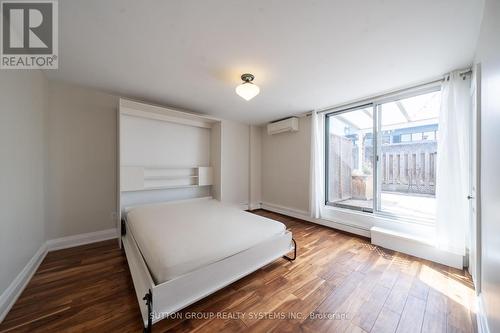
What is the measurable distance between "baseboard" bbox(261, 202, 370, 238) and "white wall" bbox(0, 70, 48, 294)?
13.1ft

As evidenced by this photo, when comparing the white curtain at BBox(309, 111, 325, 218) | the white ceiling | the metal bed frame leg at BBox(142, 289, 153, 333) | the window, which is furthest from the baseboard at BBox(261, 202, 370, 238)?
the metal bed frame leg at BBox(142, 289, 153, 333)

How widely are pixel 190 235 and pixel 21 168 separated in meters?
1.75

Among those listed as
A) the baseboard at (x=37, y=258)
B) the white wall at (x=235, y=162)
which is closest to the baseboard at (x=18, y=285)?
the baseboard at (x=37, y=258)

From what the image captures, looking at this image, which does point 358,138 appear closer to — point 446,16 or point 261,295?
point 446,16

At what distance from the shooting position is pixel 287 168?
14.0 ft

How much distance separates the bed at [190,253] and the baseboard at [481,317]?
1476 mm

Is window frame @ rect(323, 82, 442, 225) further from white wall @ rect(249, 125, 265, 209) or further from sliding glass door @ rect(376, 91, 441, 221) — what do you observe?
white wall @ rect(249, 125, 265, 209)

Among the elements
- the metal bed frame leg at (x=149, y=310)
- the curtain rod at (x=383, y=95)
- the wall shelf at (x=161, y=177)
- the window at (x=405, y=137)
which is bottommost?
the metal bed frame leg at (x=149, y=310)

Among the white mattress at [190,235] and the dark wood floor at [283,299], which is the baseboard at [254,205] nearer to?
the white mattress at [190,235]

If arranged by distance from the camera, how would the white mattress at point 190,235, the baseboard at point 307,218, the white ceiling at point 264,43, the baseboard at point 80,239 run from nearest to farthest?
1. the white ceiling at point 264,43
2. the white mattress at point 190,235
3. the baseboard at point 80,239
4. the baseboard at point 307,218

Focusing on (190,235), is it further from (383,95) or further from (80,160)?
(383,95)

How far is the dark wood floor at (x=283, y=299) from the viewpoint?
1315mm

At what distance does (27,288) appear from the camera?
1.66 m

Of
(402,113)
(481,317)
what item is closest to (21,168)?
(481,317)
